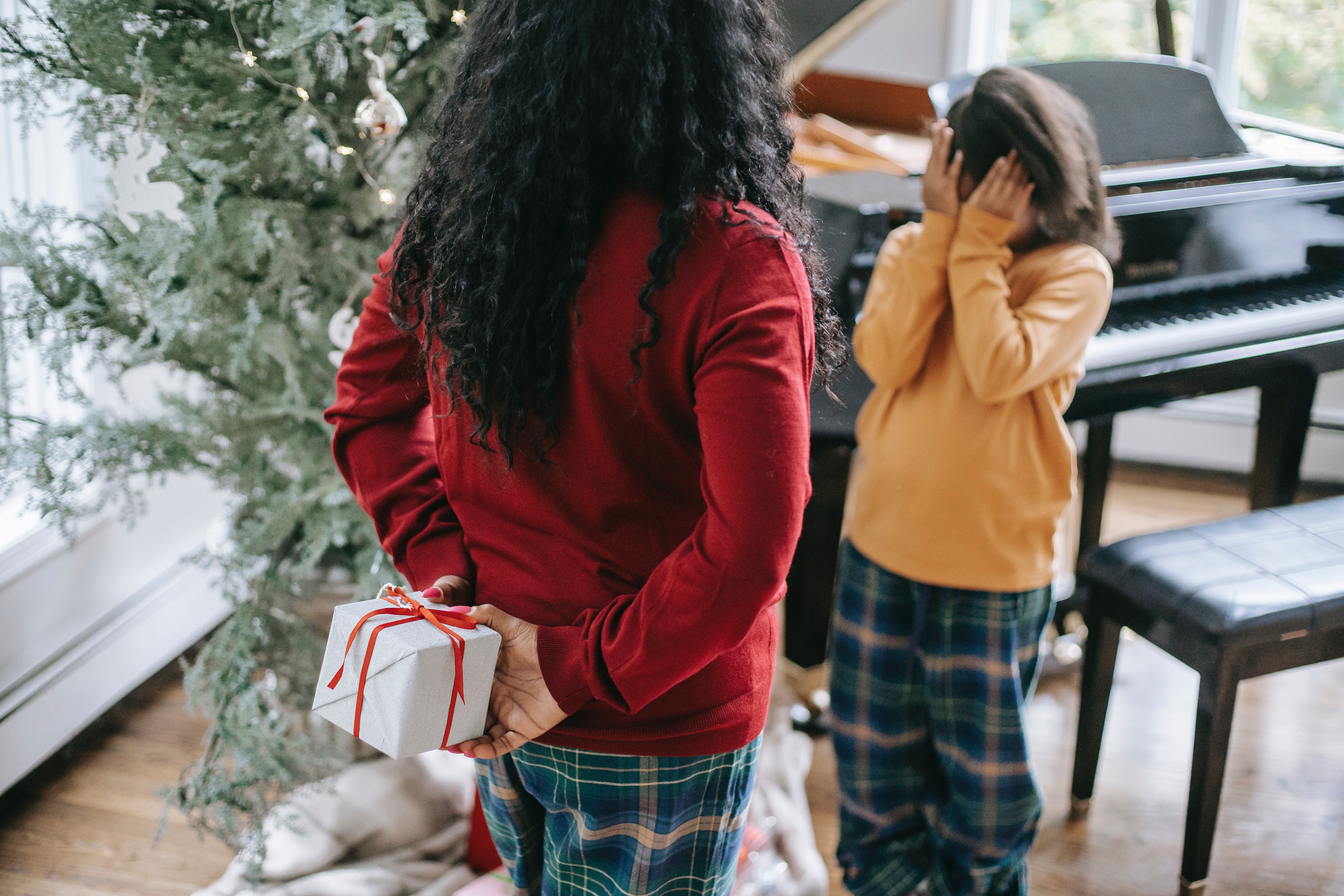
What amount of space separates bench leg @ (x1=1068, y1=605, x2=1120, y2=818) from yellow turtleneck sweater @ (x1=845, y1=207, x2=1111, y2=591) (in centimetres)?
42

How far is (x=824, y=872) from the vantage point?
5.91 ft

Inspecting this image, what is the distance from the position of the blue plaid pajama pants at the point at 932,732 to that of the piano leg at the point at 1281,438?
0.89 metres

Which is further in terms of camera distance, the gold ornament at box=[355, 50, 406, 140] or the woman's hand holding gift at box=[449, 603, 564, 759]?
the gold ornament at box=[355, 50, 406, 140]

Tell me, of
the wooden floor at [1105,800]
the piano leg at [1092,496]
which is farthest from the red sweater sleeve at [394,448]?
the piano leg at [1092,496]

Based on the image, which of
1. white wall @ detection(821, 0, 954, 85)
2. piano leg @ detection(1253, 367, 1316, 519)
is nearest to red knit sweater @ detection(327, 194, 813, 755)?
piano leg @ detection(1253, 367, 1316, 519)

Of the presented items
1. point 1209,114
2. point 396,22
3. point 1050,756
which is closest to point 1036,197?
point 396,22

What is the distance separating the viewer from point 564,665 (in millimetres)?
840

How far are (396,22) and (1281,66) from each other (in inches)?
130

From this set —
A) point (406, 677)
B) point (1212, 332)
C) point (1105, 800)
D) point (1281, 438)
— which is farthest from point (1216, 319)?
point (406, 677)

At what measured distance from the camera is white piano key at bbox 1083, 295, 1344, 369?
6.30 ft

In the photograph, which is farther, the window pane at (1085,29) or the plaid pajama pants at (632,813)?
the window pane at (1085,29)

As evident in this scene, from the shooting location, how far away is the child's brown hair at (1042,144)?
147cm

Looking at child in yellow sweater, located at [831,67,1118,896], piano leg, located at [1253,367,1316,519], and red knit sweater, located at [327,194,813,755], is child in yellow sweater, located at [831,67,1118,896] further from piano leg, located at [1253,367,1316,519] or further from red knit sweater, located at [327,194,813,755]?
piano leg, located at [1253,367,1316,519]

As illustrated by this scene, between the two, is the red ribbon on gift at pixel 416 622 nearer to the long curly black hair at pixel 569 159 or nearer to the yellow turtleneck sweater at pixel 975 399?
the long curly black hair at pixel 569 159
